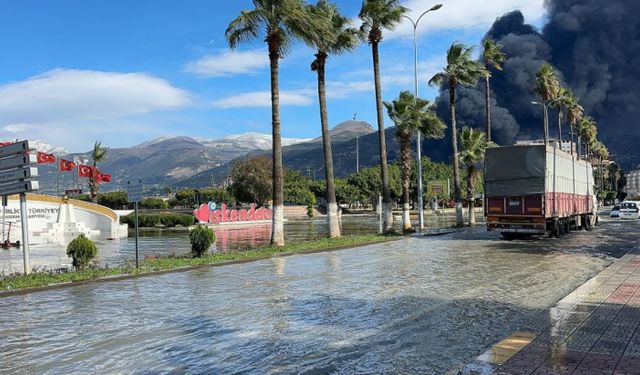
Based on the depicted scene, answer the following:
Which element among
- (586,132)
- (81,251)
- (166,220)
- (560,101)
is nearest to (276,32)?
(81,251)

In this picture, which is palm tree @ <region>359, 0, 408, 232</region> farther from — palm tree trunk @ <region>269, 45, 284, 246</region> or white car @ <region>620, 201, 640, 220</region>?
white car @ <region>620, 201, 640, 220</region>

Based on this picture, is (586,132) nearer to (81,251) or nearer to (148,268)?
(148,268)

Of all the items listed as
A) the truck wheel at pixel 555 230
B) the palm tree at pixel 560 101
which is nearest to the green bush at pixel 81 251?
the truck wheel at pixel 555 230

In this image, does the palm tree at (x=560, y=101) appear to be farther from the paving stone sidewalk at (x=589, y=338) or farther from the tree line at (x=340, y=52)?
the paving stone sidewalk at (x=589, y=338)

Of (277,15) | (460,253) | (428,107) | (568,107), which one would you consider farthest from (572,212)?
(568,107)

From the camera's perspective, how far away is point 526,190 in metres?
27.2

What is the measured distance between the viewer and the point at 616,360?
6.27 meters

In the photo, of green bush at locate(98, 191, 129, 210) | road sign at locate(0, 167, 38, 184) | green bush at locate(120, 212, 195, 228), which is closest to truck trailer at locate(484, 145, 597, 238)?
road sign at locate(0, 167, 38, 184)

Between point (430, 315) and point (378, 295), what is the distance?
218 centimetres

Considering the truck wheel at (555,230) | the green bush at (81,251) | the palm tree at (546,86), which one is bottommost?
the truck wheel at (555,230)

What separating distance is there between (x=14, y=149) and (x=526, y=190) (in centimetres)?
2154

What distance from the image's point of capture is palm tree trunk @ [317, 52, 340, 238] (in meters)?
28.2

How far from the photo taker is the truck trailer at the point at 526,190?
27.0 meters

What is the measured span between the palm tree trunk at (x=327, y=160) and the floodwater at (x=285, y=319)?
11.3 m
